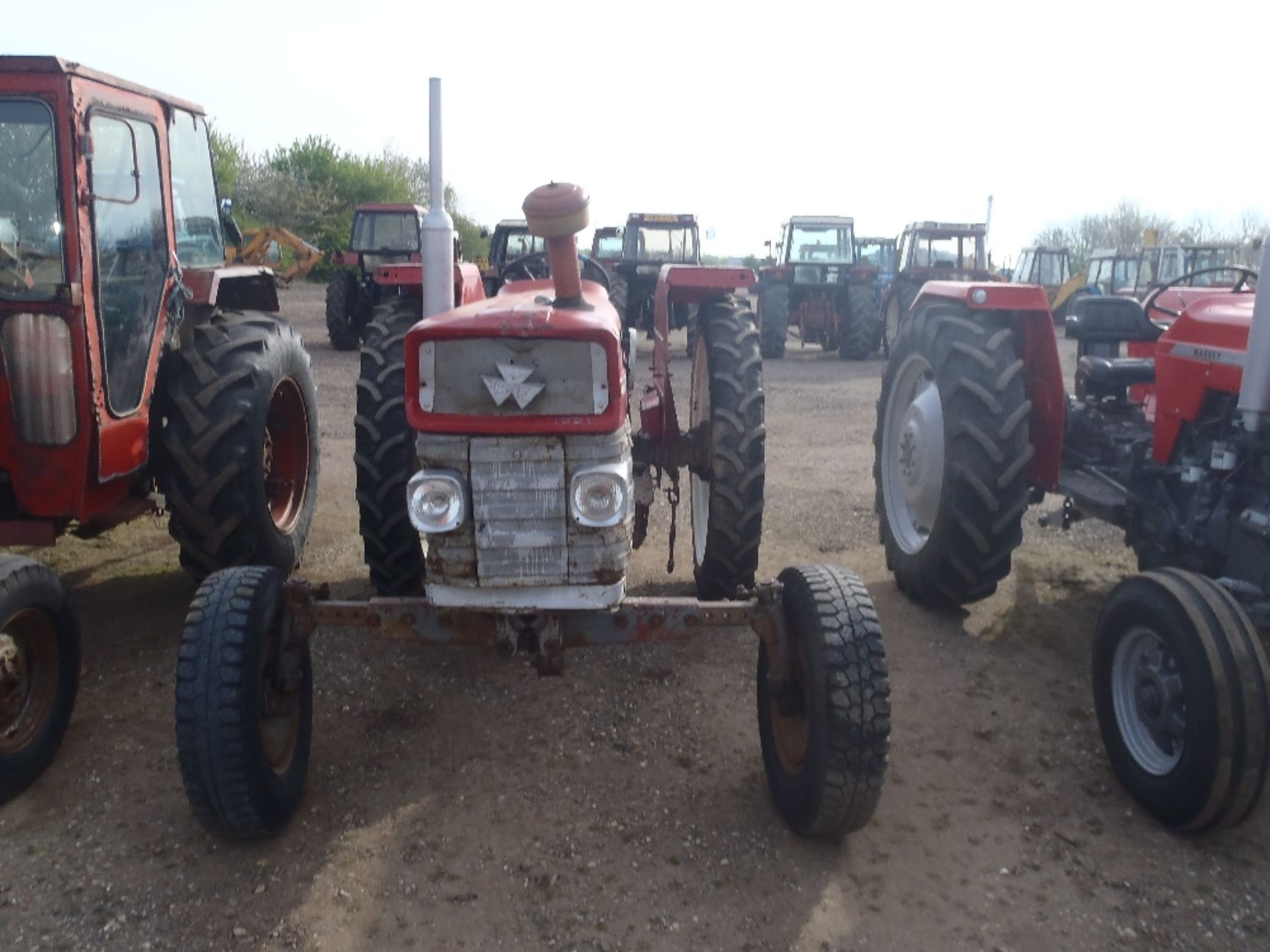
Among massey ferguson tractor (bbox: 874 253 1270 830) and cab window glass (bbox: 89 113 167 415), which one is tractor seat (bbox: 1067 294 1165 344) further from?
cab window glass (bbox: 89 113 167 415)

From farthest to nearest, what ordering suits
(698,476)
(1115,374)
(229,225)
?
(229,225) < (1115,374) < (698,476)

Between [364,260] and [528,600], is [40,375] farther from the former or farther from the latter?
[364,260]

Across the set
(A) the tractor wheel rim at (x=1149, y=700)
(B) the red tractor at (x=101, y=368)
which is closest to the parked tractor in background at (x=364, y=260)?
(B) the red tractor at (x=101, y=368)

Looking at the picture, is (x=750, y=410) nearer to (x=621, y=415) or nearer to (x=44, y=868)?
(x=621, y=415)

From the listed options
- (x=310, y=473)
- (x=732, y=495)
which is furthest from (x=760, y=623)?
(x=310, y=473)

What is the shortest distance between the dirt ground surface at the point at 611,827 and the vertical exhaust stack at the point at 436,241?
1.41 m

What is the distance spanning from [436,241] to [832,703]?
192cm

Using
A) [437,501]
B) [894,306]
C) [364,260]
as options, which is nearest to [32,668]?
[437,501]

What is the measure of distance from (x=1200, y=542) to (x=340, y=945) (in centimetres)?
298

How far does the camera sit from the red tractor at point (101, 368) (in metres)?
3.28

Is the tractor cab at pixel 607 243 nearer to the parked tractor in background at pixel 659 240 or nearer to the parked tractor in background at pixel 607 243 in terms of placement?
the parked tractor in background at pixel 607 243

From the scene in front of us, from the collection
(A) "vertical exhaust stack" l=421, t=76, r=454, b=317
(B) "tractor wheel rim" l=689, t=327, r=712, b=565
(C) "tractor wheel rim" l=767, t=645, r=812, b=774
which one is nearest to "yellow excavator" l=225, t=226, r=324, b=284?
(B) "tractor wheel rim" l=689, t=327, r=712, b=565

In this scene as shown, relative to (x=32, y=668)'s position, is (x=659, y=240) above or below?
above

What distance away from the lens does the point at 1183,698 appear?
2.91m
